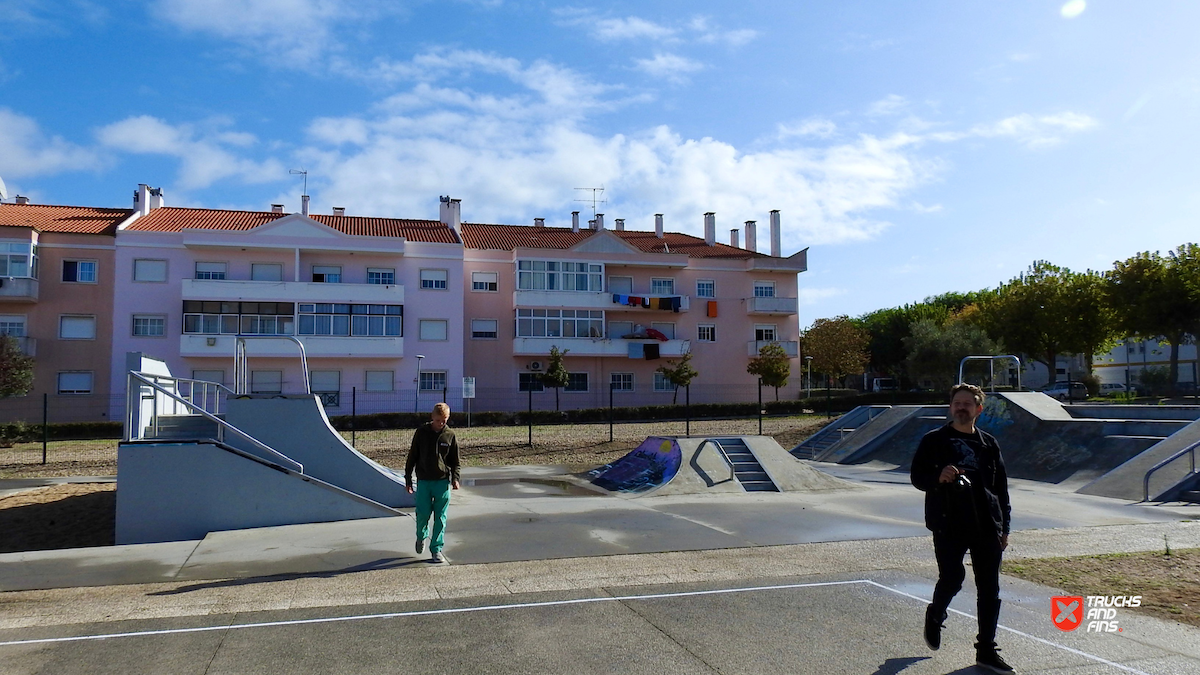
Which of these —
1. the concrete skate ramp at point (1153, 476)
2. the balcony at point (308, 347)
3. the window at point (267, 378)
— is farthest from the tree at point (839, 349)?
the concrete skate ramp at point (1153, 476)

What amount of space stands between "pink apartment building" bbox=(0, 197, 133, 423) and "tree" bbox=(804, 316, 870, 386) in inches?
1701

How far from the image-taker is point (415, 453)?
8.60 meters

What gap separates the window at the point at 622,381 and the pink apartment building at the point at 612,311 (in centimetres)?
8

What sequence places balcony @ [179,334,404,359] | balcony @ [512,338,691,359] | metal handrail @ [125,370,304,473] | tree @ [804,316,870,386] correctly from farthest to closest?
tree @ [804,316,870,386] < balcony @ [512,338,691,359] < balcony @ [179,334,404,359] < metal handrail @ [125,370,304,473]

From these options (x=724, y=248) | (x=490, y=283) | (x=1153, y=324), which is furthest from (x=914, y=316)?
(x=490, y=283)

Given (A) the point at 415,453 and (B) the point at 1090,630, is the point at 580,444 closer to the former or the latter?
(A) the point at 415,453

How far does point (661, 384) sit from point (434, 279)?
1506 centimetres

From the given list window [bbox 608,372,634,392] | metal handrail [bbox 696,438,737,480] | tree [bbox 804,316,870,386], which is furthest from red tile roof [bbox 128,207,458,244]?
metal handrail [bbox 696,438,737,480]

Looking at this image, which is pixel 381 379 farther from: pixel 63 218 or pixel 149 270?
pixel 63 218

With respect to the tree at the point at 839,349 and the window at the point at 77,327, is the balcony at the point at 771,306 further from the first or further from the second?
the window at the point at 77,327

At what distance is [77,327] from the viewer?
3969 centimetres

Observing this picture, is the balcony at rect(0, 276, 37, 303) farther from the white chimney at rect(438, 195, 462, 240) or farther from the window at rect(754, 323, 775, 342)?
the window at rect(754, 323, 775, 342)

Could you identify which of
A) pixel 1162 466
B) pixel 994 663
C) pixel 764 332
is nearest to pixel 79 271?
pixel 764 332

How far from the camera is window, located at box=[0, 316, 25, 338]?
3872cm
